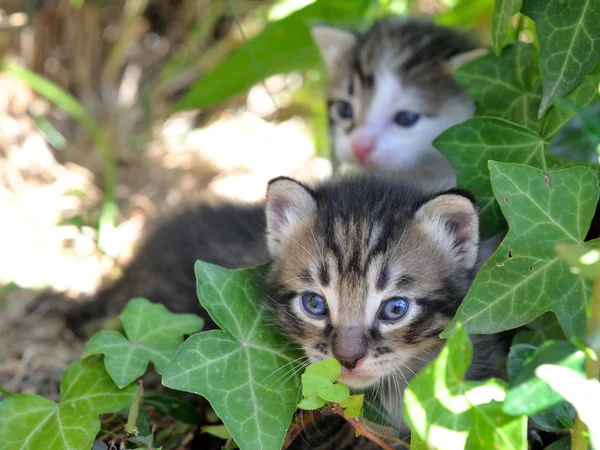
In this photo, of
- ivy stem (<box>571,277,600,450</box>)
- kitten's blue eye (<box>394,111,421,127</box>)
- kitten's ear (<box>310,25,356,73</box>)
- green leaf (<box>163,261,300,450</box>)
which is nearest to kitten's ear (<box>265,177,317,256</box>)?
green leaf (<box>163,261,300,450</box>)

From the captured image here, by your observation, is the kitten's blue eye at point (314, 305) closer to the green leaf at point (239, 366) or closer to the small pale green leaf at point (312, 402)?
the green leaf at point (239, 366)

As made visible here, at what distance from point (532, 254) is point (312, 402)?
2.24ft

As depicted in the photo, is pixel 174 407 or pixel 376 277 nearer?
pixel 376 277

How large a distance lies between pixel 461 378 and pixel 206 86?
8.60 feet

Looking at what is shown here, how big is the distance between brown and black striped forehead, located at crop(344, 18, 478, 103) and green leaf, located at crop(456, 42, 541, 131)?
100cm

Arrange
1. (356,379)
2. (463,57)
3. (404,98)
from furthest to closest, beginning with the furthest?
(404,98)
(463,57)
(356,379)

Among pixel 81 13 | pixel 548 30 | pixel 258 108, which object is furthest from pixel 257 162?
pixel 548 30

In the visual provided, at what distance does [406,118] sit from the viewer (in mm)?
3457

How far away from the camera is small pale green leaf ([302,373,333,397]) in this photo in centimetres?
184

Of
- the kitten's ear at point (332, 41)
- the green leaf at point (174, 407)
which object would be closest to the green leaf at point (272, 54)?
the kitten's ear at point (332, 41)

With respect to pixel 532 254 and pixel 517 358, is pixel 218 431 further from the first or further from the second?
pixel 532 254

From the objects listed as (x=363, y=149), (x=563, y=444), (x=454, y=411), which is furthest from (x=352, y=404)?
(x=363, y=149)

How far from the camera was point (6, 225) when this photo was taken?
3.91 metres

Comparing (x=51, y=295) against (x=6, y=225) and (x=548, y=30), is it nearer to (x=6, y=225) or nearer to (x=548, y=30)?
(x=6, y=225)
